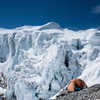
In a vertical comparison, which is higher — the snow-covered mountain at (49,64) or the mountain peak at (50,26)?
the mountain peak at (50,26)

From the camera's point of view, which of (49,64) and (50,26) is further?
(50,26)

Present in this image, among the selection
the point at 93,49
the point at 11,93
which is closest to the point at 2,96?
the point at 11,93

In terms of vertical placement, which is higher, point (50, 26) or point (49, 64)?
point (50, 26)

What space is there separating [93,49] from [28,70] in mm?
10038

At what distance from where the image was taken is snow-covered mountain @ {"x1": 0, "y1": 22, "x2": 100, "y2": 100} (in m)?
21.0

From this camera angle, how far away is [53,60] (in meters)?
22.4

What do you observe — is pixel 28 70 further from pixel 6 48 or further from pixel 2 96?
pixel 6 48

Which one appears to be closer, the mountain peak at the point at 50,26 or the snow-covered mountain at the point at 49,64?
the snow-covered mountain at the point at 49,64

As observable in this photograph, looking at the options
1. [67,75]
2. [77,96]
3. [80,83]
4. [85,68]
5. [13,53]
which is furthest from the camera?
[13,53]

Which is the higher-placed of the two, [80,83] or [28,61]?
[28,61]

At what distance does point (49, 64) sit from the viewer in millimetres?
22156

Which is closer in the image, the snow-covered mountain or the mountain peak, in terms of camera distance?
the snow-covered mountain

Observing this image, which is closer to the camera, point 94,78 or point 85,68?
point 94,78

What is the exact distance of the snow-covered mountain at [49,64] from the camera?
2102cm
